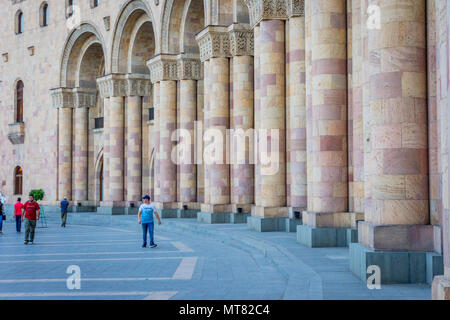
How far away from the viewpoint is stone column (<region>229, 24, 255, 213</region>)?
875 inches

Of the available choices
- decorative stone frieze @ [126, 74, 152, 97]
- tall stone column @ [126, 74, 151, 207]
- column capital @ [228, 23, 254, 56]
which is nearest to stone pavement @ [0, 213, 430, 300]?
column capital @ [228, 23, 254, 56]

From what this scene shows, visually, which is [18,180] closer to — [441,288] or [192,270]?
[192,270]

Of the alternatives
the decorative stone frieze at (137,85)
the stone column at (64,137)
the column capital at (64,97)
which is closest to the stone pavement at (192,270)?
the decorative stone frieze at (137,85)

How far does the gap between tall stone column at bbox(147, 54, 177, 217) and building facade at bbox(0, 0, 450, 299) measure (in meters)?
0.06

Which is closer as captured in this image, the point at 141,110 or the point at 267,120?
the point at 267,120

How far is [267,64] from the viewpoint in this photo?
19.0 meters

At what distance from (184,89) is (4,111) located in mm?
21527

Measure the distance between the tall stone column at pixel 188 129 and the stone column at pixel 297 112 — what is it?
9.98 metres

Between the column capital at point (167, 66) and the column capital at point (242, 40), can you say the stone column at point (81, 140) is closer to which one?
the column capital at point (167, 66)

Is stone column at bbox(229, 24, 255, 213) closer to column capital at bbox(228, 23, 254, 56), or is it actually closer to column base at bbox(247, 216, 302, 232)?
column capital at bbox(228, 23, 254, 56)

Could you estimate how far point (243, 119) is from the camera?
22266 mm

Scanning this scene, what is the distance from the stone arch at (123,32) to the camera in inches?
1234

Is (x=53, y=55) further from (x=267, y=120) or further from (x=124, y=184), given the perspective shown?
(x=267, y=120)
